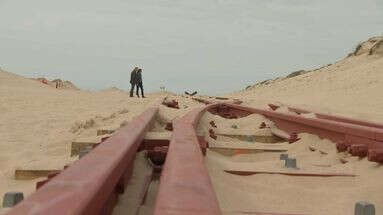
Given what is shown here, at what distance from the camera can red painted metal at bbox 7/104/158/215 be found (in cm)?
126

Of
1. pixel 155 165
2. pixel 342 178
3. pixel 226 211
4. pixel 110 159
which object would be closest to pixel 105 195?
pixel 110 159

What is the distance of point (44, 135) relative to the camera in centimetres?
592

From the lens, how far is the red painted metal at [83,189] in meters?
1.26

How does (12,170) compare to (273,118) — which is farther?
(273,118)

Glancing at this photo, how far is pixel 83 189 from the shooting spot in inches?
57.7

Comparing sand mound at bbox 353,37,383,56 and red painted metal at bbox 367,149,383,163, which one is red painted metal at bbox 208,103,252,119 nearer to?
red painted metal at bbox 367,149,383,163

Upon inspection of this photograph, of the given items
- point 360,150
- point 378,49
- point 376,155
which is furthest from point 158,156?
point 378,49

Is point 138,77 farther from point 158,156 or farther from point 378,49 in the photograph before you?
point 158,156

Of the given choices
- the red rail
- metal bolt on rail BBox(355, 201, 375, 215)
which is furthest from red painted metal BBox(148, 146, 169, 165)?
the red rail

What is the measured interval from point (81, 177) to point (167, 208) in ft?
1.32

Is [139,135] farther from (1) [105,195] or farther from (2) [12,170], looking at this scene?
(1) [105,195]

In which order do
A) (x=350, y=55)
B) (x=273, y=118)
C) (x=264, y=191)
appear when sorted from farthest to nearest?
(x=350, y=55) → (x=273, y=118) → (x=264, y=191)

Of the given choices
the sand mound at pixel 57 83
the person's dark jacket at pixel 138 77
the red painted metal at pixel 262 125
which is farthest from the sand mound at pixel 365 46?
the red painted metal at pixel 262 125

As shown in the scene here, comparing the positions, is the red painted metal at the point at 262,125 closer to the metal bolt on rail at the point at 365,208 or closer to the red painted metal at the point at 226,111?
the red painted metal at the point at 226,111
